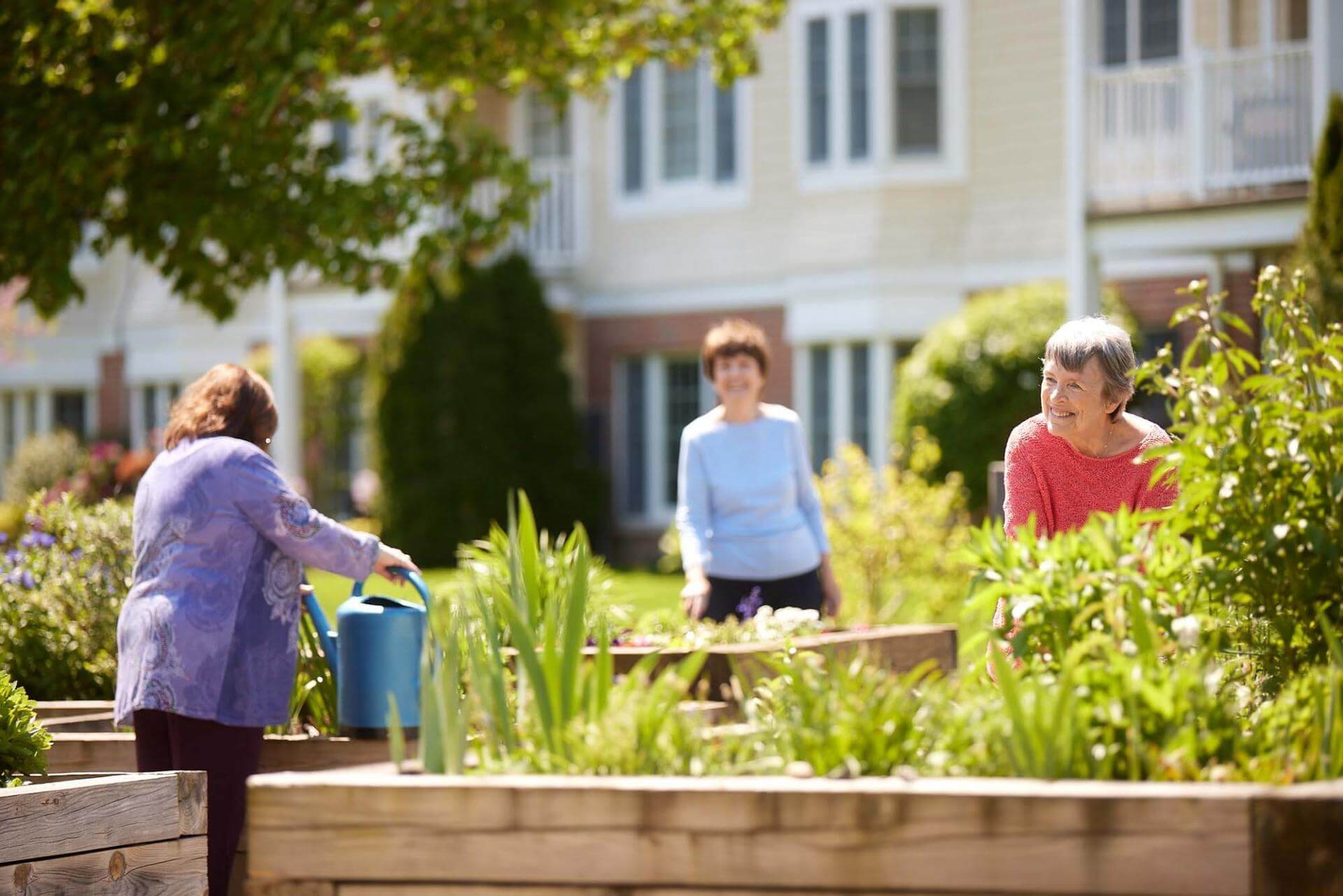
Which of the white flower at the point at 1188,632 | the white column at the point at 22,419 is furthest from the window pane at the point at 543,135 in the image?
the white flower at the point at 1188,632

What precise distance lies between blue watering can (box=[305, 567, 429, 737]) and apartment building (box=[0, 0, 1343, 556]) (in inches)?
507

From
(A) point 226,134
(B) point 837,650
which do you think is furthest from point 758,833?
(A) point 226,134

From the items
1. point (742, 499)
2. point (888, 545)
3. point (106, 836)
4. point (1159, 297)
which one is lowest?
point (106, 836)

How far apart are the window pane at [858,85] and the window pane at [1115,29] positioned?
262cm

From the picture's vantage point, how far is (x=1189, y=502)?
3773 mm

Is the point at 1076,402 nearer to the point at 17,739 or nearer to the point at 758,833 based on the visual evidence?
the point at 758,833

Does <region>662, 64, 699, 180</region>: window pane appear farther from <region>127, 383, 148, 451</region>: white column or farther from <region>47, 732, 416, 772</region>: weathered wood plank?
<region>47, 732, 416, 772</region>: weathered wood plank

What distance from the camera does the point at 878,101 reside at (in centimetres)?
2061

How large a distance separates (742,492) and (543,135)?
685 inches

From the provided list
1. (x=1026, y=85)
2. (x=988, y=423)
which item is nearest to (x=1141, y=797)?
(x=988, y=423)

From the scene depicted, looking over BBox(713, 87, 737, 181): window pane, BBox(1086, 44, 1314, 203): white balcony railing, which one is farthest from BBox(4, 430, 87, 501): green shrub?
BBox(1086, 44, 1314, 203): white balcony railing

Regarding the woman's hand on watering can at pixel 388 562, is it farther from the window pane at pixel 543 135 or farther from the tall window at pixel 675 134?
the window pane at pixel 543 135

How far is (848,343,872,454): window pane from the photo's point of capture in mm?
21172

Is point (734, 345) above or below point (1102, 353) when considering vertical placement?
above
